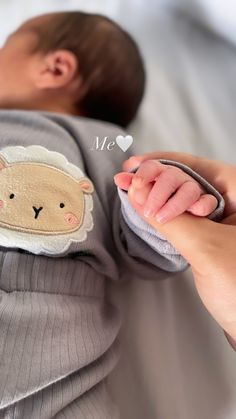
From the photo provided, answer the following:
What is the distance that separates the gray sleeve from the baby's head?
32cm

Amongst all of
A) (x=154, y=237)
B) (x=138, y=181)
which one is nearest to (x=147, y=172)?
(x=138, y=181)

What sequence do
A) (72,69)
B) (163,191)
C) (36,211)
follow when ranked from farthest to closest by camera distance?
(72,69) → (36,211) → (163,191)

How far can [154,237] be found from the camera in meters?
0.71

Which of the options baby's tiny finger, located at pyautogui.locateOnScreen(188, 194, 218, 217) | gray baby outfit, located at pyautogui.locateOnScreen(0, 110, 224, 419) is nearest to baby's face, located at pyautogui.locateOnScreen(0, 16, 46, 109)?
gray baby outfit, located at pyautogui.locateOnScreen(0, 110, 224, 419)

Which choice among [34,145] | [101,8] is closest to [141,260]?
[34,145]

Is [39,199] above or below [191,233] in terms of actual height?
below

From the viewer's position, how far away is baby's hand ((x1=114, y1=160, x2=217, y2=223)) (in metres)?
0.60

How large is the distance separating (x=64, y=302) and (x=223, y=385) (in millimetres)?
250

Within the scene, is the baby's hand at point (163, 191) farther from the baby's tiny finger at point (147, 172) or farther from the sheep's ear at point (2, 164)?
the sheep's ear at point (2, 164)

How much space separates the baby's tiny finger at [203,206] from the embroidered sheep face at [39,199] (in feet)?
0.57

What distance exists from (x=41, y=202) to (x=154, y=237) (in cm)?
16

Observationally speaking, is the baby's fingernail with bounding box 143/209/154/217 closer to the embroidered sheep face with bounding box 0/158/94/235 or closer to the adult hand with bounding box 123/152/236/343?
the adult hand with bounding box 123/152/236/343

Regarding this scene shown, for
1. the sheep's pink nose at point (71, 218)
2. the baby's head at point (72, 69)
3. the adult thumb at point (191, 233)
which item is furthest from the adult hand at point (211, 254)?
the baby's head at point (72, 69)

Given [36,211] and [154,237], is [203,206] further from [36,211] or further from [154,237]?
[36,211]
